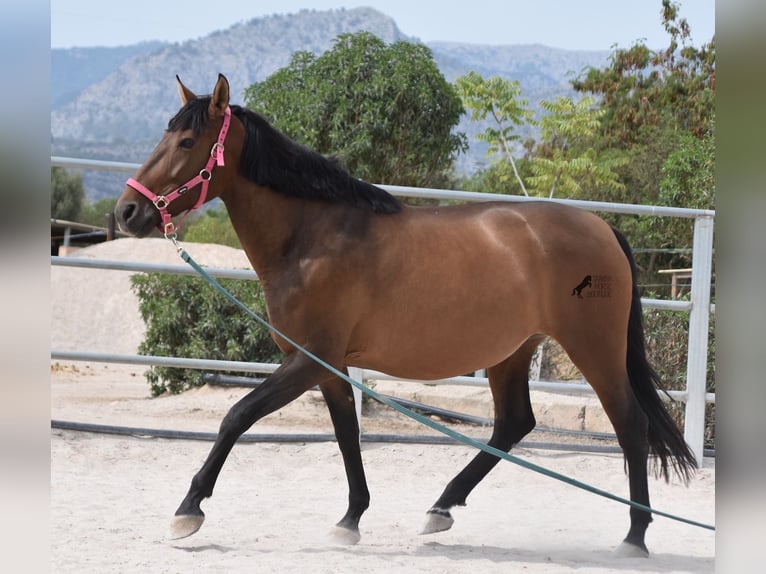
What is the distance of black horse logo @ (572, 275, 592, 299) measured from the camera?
3.57m

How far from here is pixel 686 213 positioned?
517cm

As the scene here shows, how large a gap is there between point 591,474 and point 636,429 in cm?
147

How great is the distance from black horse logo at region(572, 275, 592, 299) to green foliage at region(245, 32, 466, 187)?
843cm

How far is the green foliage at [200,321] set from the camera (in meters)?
7.86

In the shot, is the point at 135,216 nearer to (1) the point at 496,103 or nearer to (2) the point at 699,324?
(2) the point at 699,324

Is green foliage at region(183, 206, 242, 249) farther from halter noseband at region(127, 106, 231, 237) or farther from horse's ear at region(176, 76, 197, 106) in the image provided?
halter noseband at region(127, 106, 231, 237)

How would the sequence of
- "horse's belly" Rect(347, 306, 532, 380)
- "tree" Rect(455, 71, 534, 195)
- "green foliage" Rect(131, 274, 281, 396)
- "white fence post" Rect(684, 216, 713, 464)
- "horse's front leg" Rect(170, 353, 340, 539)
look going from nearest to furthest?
1. "horse's front leg" Rect(170, 353, 340, 539)
2. "horse's belly" Rect(347, 306, 532, 380)
3. "white fence post" Rect(684, 216, 713, 464)
4. "green foliage" Rect(131, 274, 281, 396)
5. "tree" Rect(455, 71, 534, 195)

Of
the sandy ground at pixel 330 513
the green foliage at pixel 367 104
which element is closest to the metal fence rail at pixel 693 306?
the sandy ground at pixel 330 513

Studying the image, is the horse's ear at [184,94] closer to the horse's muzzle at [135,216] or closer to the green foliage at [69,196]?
the horse's muzzle at [135,216]

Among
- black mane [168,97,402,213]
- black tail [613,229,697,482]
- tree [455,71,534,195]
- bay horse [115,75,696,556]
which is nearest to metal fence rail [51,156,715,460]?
black tail [613,229,697,482]

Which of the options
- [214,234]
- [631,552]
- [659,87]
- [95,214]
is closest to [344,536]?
[631,552]

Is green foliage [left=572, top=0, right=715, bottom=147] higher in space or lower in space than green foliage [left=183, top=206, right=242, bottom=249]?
higher

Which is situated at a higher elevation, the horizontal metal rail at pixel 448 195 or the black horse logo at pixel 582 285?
the horizontal metal rail at pixel 448 195

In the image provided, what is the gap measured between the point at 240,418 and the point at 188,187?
0.87 metres
